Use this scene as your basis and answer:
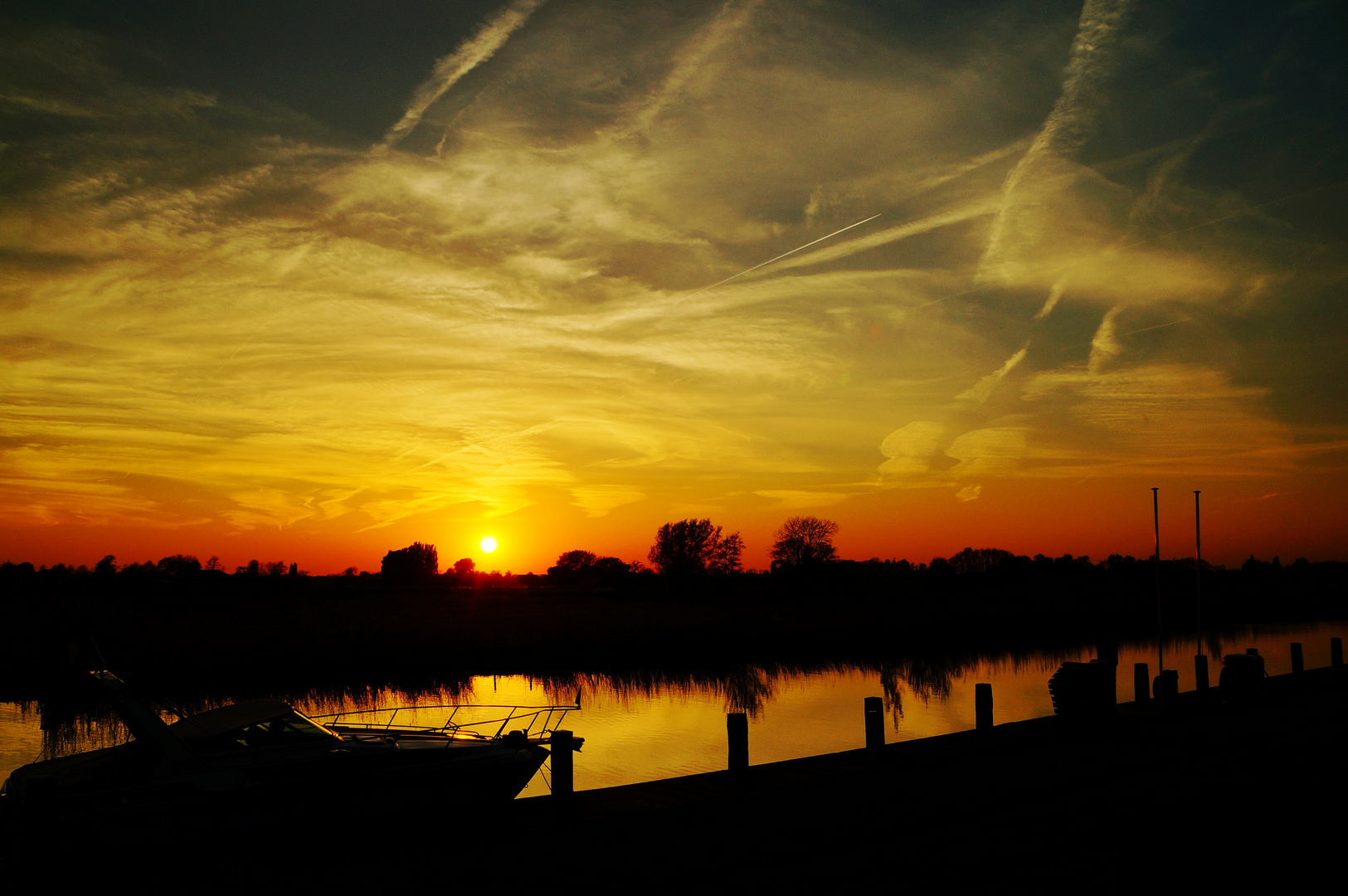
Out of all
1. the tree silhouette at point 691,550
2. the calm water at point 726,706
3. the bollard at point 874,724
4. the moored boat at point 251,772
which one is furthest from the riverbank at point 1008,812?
the tree silhouette at point 691,550

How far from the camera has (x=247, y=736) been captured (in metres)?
12.1

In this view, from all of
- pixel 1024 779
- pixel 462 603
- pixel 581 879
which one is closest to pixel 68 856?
pixel 581 879

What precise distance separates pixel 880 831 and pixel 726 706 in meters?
17.6

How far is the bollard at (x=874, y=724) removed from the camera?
14992 mm

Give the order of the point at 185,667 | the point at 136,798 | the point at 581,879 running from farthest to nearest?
the point at 185,667 < the point at 136,798 < the point at 581,879

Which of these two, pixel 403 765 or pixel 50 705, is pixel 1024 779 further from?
pixel 50 705

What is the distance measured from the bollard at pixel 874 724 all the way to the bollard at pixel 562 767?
528cm

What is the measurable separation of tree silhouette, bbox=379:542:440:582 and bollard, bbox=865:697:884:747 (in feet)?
403

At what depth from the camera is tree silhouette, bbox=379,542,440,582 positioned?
135125 millimetres

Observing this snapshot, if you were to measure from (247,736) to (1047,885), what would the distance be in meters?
10.1

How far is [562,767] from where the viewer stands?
40.5 ft

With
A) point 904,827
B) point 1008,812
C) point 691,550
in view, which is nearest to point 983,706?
point 1008,812

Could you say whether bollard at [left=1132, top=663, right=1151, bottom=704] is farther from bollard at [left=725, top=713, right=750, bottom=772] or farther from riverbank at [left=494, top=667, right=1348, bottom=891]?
bollard at [left=725, top=713, right=750, bottom=772]

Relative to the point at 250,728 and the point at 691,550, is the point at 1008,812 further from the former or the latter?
the point at 691,550
